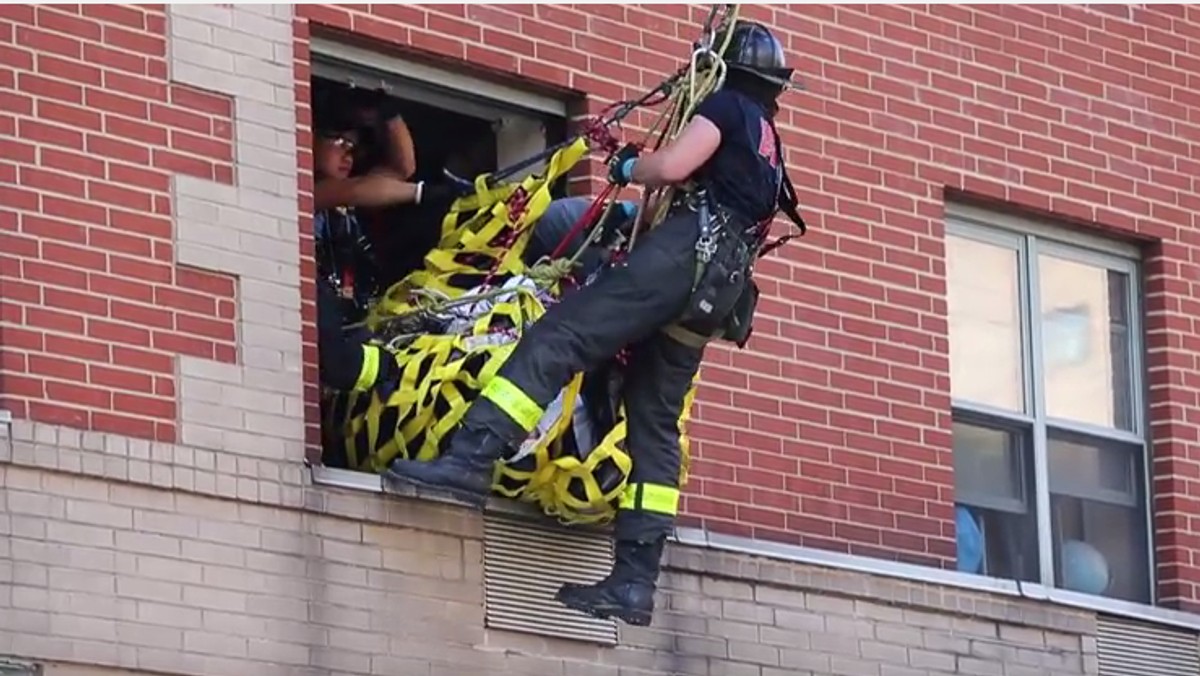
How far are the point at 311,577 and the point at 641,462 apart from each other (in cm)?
125

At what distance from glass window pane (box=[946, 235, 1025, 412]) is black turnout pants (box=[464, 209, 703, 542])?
244 centimetres

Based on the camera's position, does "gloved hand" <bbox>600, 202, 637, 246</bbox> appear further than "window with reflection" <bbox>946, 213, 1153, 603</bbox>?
No

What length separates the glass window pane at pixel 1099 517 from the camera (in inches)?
585

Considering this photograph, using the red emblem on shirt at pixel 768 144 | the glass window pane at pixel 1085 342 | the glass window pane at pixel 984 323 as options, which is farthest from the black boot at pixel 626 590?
the glass window pane at pixel 1085 342

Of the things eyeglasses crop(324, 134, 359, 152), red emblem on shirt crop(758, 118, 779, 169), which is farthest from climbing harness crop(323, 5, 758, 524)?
eyeglasses crop(324, 134, 359, 152)

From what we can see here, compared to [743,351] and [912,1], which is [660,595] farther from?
[912,1]

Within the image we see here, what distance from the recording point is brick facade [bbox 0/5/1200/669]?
37.7 feet

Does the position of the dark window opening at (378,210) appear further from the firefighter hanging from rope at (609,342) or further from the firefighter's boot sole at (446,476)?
the firefighter's boot sole at (446,476)

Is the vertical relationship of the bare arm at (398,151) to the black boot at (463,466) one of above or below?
above

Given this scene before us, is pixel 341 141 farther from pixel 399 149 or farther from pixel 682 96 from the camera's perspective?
pixel 682 96

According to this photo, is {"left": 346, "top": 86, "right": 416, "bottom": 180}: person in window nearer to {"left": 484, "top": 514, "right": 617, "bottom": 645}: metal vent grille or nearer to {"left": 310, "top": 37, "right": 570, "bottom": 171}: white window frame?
{"left": 310, "top": 37, "right": 570, "bottom": 171}: white window frame

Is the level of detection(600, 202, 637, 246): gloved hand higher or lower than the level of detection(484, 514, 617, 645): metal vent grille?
higher

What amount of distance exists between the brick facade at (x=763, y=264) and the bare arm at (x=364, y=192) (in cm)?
50

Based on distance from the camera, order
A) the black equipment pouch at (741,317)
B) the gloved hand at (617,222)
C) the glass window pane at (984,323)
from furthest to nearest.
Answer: the glass window pane at (984,323)
the gloved hand at (617,222)
the black equipment pouch at (741,317)
